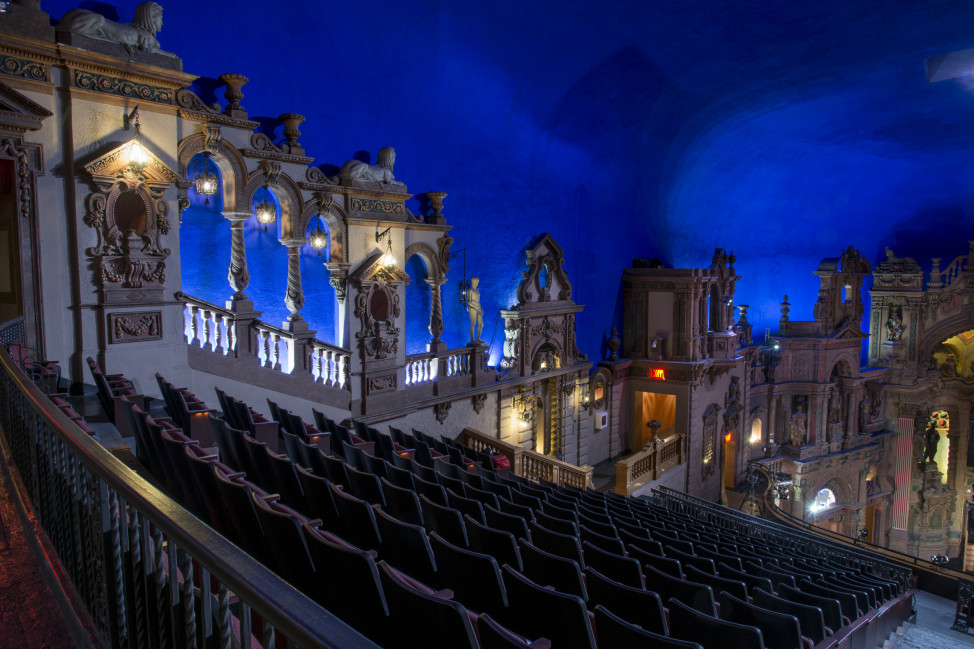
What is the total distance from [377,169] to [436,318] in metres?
3.56

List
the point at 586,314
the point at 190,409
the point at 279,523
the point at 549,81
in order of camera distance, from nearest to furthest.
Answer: the point at 279,523, the point at 190,409, the point at 549,81, the point at 586,314

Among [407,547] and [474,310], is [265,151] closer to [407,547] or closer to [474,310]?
[474,310]

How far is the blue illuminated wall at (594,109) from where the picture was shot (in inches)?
449

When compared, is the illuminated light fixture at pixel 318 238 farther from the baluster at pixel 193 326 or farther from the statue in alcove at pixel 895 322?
the statue in alcove at pixel 895 322

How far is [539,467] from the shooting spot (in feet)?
45.2

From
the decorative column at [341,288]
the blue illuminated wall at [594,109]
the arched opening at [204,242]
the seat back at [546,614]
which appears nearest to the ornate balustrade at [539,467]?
the blue illuminated wall at [594,109]

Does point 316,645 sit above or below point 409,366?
above

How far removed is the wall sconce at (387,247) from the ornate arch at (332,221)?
787 mm

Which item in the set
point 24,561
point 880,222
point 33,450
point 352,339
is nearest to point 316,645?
point 24,561

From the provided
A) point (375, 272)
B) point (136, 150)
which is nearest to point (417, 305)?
point (375, 272)

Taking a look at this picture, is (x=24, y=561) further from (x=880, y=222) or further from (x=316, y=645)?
(x=880, y=222)

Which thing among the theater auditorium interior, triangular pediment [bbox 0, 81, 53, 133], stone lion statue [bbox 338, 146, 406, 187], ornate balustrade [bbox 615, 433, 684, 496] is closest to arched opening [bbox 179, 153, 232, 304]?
the theater auditorium interior

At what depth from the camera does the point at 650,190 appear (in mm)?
21328

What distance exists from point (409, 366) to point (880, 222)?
26917 millimetres
